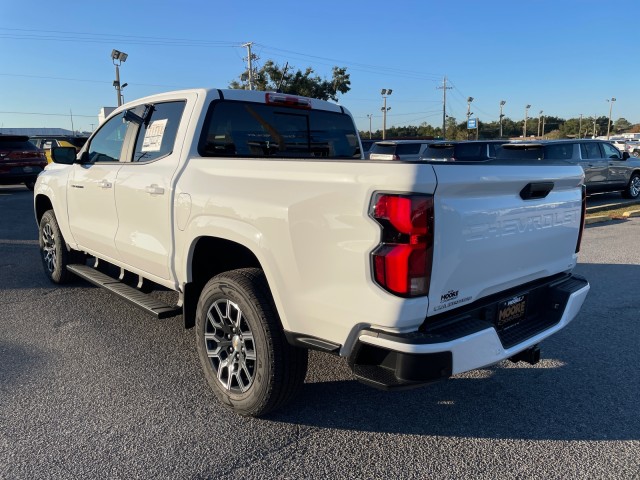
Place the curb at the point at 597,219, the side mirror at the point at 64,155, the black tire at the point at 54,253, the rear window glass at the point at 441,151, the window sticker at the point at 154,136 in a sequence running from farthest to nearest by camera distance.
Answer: the rear window glass at the point at 441,151 → the curb at the point at 597,219 → the black tire at the point at 54,253 → the side mirror at the point at 64,155 → the window sticker at the point at 154,136

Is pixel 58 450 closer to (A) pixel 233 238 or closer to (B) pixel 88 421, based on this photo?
(B) pixel 88 421

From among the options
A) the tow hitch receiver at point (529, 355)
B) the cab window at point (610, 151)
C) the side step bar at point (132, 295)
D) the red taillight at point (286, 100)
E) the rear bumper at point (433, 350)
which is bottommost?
the tow hitch receiver at point (529, 355)

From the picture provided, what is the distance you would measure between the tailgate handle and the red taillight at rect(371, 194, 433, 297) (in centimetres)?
82

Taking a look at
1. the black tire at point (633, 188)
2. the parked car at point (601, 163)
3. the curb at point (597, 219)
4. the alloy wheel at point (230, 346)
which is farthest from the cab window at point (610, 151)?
the alloy wheel at point (230, 346)

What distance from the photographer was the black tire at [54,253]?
18.1ft

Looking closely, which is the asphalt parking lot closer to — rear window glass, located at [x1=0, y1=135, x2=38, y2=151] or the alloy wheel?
the alloy wheel

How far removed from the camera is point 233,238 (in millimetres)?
2938

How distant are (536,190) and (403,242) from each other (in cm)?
107

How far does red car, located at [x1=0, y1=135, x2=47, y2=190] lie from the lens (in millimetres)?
15031

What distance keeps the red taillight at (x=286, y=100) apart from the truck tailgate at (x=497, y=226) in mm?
2023

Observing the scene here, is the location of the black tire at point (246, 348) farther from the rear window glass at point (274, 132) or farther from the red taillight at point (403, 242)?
the rear window glass at point (274, 132)

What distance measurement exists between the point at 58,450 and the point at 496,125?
109013 millimetres

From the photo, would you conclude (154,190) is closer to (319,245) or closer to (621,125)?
(319,245)

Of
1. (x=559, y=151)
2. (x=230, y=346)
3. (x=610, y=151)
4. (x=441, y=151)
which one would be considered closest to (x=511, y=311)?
(x=230, y=346)
